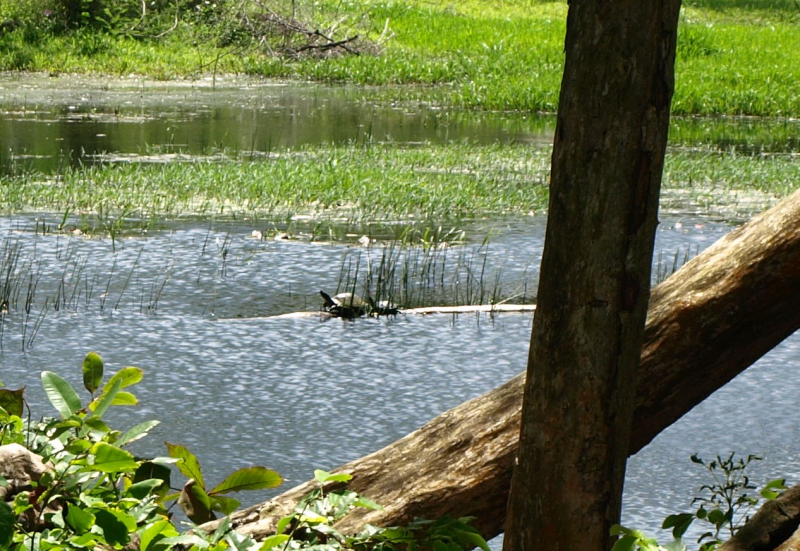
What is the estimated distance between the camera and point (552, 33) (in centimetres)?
2438

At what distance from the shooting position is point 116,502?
9.41ft

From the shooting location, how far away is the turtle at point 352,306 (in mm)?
6961

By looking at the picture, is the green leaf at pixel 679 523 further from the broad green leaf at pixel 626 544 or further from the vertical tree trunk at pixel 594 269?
the broad green leaf at pixel 626 544

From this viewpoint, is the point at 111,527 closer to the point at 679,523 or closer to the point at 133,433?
the point at 133,433

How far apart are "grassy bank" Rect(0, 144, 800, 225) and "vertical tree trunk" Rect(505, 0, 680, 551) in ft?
22.4

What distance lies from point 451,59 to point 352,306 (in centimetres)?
1586

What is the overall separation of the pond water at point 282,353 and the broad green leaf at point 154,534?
197cm

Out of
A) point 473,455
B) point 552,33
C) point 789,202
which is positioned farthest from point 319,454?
point 552,33

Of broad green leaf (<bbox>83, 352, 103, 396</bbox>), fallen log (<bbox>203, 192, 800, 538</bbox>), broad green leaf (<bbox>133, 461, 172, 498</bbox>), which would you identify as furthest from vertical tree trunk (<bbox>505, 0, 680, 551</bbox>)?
broad green leaf (<bbox>83, 352, 103, 396</bbox>)

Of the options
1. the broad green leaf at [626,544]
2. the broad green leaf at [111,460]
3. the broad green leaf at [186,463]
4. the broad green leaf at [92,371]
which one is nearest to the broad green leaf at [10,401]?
the broad green leaf at [92,371]

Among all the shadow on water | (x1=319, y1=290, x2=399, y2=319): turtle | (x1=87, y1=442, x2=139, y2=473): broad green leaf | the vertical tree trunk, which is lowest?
the shadow on water

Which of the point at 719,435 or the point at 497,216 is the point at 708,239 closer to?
the point at 497,216

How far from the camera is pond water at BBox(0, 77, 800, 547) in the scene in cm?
507

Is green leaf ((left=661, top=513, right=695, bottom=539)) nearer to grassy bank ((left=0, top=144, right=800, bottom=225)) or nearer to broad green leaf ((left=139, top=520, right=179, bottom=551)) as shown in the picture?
broad green leaf ((left=139, top=520, right=179, bottom=551))
